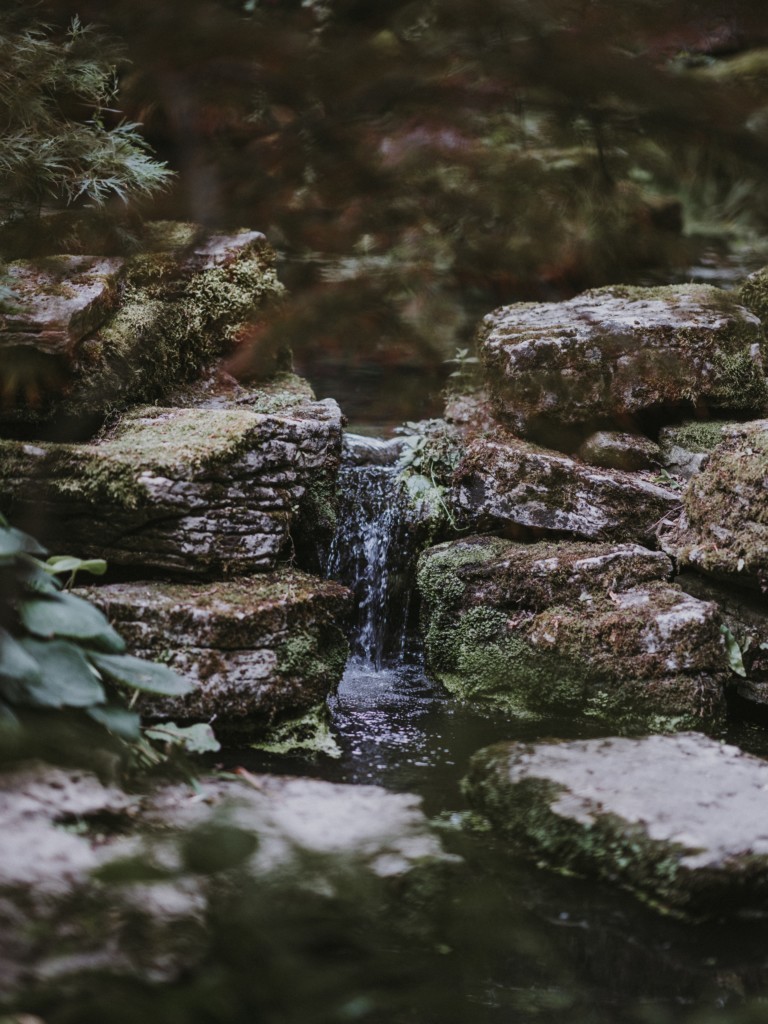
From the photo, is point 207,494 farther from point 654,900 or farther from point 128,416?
point 654,900

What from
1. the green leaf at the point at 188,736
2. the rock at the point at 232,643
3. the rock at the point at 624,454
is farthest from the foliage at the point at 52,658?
the rock at the point at 624,454

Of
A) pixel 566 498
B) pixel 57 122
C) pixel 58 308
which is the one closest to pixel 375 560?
pixel 566 498

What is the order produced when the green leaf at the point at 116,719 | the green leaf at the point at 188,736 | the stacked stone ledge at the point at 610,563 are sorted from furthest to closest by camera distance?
the stacked stone ledge at the point at 610,563, the green leaf at the point at 188,736, the green leaf at the point at 116,719

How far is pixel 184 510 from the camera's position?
4320 millimetres

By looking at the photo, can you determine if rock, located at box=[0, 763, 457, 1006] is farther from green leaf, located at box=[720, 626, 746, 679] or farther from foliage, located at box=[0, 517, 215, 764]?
green leaf, located at box=[720, 626, 746, 679]

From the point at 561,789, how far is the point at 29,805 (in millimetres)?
1889

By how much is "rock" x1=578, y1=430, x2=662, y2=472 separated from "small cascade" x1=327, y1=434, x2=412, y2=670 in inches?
57.3

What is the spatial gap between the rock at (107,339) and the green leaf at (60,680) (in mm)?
1288

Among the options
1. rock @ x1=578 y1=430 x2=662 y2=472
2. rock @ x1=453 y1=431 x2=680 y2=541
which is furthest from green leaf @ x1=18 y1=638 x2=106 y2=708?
rock @ x1=578 y1=430 x2=662 y2=472

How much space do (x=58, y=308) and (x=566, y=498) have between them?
336 cm

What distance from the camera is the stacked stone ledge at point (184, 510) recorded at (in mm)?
4039

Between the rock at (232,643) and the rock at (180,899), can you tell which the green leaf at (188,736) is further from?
the rock at (180,899)

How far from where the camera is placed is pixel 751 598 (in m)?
4.91

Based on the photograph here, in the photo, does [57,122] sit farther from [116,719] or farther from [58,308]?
[58,308]
